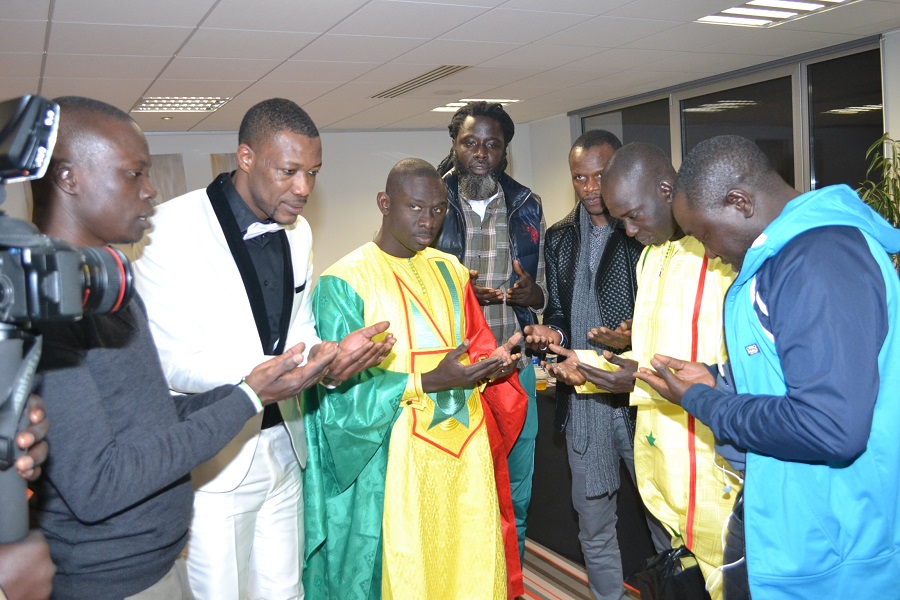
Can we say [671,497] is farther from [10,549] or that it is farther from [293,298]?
[10,549]

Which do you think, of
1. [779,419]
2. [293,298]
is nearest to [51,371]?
[293,298]

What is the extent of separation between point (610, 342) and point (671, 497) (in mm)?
558

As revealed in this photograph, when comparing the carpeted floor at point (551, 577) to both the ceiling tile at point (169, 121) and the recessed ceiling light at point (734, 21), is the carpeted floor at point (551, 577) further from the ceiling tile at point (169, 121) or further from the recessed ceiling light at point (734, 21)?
the ceiling tile at point (169, 121)

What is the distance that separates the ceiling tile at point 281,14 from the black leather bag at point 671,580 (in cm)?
338

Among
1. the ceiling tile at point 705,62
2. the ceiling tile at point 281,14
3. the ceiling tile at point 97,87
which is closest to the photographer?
the ceiling tile at point 281,14

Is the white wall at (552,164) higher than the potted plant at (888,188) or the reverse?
higher

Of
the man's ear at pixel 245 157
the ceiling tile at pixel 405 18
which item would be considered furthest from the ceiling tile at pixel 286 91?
the man's ear at pixel 245 157

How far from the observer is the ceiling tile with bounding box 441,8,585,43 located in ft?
15.1

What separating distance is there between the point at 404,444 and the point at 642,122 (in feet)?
23.5

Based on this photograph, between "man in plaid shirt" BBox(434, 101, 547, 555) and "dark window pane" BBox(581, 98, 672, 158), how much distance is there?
5.27m

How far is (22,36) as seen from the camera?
430cm

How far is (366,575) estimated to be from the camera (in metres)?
2.36

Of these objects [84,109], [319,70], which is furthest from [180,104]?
[84,109]

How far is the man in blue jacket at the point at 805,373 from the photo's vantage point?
1350 mm
